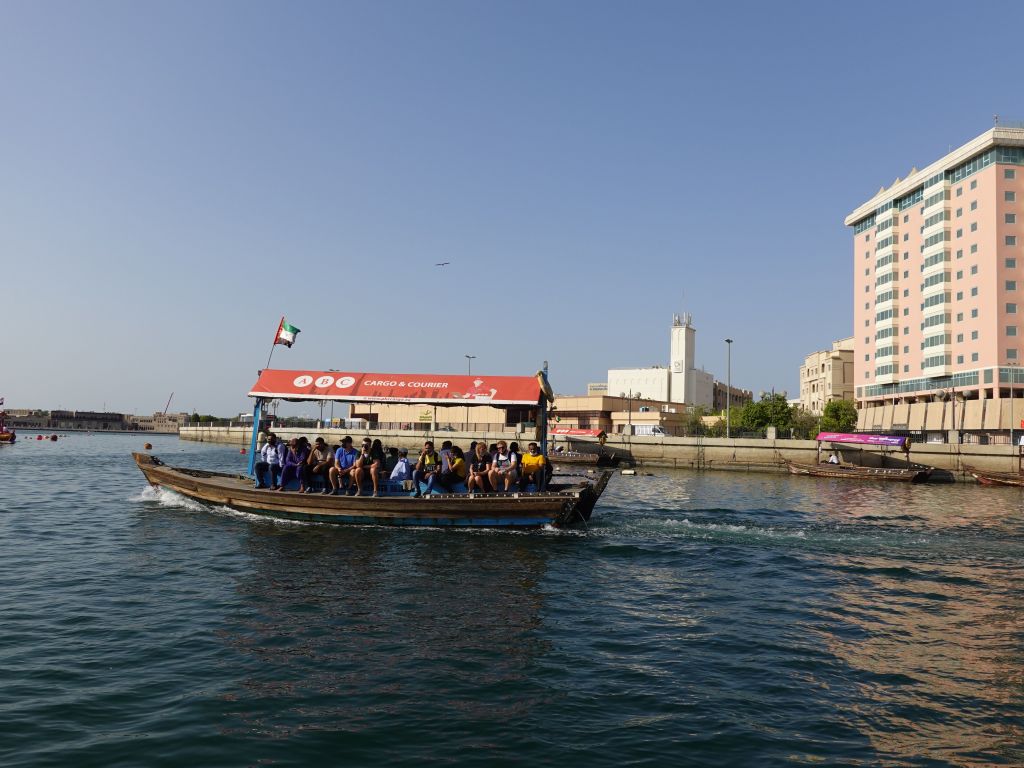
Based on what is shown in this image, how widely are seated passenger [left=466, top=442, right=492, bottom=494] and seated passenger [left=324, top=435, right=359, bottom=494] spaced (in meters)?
3.50

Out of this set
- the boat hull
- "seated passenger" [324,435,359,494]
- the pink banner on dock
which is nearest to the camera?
"seated passenger" [324,435,359,494]

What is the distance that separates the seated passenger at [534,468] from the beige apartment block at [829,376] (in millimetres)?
99653

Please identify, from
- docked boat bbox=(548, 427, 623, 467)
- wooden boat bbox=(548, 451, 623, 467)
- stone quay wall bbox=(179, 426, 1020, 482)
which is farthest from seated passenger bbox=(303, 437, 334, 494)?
stone quay wall bbox=(179, 426, 1020, 482)

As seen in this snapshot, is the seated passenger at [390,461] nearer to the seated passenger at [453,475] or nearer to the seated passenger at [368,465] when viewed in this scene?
the seated passenger at [368,465]

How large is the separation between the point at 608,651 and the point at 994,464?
182 feet

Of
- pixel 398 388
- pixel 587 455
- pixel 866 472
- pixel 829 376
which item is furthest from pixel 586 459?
pixel 829 376

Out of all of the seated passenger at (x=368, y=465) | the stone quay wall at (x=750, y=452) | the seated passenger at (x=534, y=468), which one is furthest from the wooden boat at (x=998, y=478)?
the seated passenger at (x=368, y=465)

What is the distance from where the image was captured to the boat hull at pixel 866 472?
4691cm

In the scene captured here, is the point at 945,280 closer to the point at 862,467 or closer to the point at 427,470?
the point at 862,467

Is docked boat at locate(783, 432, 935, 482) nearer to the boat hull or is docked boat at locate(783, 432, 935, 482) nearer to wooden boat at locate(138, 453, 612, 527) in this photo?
the boat hull

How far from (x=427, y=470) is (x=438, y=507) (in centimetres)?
123

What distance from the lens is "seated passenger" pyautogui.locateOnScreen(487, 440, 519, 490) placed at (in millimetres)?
19422

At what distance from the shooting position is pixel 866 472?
47938 mm

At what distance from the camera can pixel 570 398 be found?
10425cm
